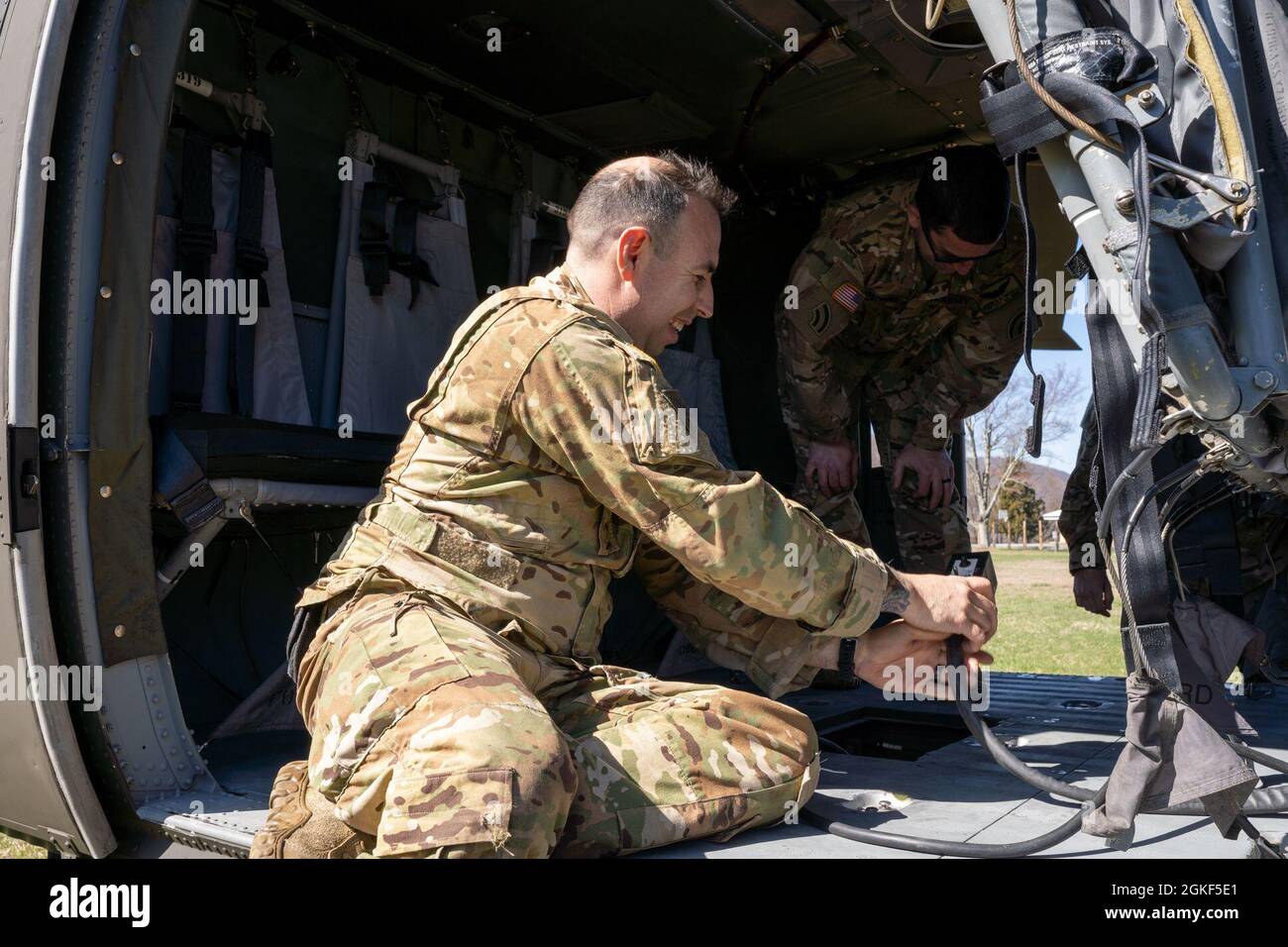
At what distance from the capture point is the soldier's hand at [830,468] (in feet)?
13.3

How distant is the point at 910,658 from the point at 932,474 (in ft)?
7.19

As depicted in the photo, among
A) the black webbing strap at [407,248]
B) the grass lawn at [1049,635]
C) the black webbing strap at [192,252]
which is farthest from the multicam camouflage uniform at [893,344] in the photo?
the black webbing strap at [192,252]

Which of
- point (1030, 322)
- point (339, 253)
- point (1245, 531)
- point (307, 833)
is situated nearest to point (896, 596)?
point (1030, 322)

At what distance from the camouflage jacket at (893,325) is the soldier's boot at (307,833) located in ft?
8.41

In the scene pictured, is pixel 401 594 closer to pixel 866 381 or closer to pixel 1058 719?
pixel 1058 719

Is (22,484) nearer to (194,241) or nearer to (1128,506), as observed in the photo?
(194,241)

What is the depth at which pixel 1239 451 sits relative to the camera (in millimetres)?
1699

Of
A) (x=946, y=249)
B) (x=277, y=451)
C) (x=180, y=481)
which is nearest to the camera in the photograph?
(x=180, y=481)

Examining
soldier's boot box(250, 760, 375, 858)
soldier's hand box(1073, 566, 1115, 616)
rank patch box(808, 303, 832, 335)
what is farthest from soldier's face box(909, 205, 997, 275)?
soldier's boot box(250, 760, 375, 858)

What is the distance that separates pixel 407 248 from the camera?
349cm

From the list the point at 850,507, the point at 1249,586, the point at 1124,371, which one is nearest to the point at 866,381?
the point at 850,507

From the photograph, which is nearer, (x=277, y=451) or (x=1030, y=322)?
(x=1030, y=322)

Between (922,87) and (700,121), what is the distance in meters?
0.83

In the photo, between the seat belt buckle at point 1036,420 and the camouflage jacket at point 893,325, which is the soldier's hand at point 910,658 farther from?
the camouflage jacket at point 893,325
